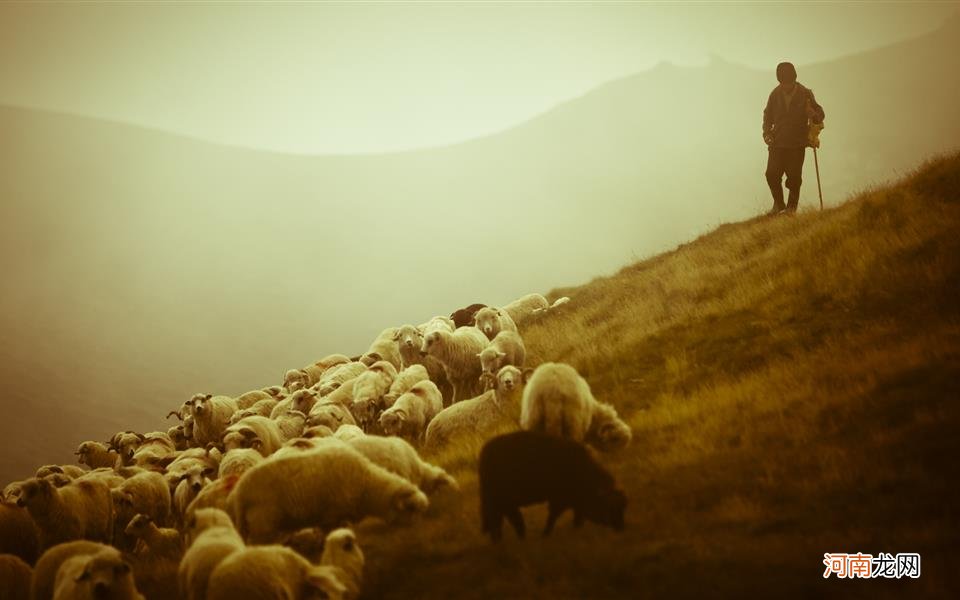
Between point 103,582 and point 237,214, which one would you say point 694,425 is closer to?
point 103,582

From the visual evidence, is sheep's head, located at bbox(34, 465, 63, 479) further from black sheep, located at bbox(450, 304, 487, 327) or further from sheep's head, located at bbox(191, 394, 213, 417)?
black sheep, located at bbox(450, 304, 487, 327)

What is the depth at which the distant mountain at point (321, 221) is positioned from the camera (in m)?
51.7

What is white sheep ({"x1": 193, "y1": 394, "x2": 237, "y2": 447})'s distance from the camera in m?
14.5

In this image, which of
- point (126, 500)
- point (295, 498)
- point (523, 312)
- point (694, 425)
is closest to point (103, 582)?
point (295, 498)

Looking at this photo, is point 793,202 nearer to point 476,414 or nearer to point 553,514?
point 476,414

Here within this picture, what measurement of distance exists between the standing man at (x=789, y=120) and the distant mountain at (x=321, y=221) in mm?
32637

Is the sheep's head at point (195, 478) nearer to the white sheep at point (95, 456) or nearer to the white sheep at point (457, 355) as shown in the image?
the white sheep at point (457, 355)

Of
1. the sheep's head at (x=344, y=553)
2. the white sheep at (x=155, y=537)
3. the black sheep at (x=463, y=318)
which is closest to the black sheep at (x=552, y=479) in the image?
the sheep's head at (x=344, y=553)

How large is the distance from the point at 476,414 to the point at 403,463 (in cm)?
288

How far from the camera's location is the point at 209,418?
14.6 meters

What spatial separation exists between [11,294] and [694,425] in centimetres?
6257

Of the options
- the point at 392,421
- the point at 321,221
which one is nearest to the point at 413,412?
the point at 392,421

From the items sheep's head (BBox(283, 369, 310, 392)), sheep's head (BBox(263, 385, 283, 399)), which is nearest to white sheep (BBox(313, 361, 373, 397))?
sheep's head (BBox(263, 385, 283, 399))

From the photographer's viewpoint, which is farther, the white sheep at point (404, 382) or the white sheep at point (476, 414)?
the white sheep at point (404, 382)
